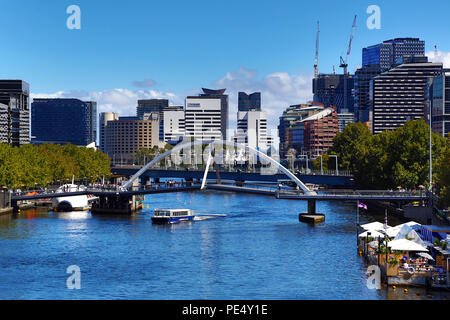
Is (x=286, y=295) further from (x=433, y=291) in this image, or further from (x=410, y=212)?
(x=410, y=212)

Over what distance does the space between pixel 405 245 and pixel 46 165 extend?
84.9 metres

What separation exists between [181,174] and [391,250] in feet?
368

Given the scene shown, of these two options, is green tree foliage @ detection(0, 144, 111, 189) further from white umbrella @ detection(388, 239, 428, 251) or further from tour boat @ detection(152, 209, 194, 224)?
white umbrella @ detection(388, 239, 428, 251)

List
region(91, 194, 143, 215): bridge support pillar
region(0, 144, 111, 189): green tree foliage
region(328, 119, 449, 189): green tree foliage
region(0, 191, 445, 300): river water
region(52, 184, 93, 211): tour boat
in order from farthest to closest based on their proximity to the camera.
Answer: region(52, 184, 93, 211): tour boat, region(91, 194, 143, 215): bridge support pillar, region(0, 144, 111, 189): green tree foliage, region(328, 119, 449, 189): green tree foliage, region(0, 191, 445, 300): river water

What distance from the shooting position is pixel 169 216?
319 feet

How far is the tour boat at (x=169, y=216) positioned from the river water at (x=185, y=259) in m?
2.18

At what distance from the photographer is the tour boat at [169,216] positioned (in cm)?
9669

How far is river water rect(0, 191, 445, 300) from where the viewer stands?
171ft

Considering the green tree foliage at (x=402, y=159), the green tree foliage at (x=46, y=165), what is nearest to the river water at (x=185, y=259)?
the green tree foliage at (x=402, y=159)

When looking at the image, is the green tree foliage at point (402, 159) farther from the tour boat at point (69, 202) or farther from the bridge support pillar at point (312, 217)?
the tour boat at point (69, 202)

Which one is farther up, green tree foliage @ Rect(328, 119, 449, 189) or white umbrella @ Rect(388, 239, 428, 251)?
green tree foliage @ Rect(328, 119, 449, 189)

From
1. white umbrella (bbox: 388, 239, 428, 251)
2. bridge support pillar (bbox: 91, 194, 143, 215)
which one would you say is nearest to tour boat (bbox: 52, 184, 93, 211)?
bridge support pillar (bbox: 91, 194, 143, 215)

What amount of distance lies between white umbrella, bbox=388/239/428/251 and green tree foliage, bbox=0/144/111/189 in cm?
6879

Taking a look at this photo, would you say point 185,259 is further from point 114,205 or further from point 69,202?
point 69,202
